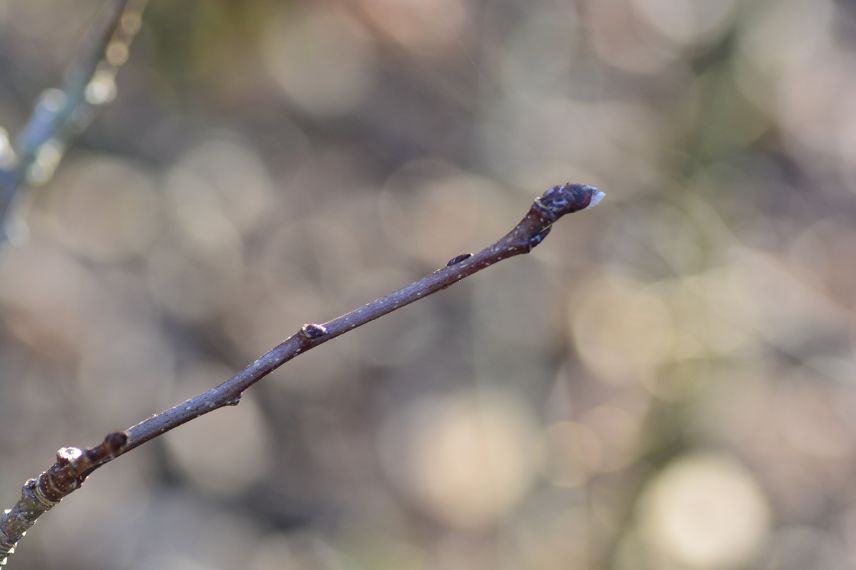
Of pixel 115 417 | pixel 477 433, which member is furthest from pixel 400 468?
pixel 115 417

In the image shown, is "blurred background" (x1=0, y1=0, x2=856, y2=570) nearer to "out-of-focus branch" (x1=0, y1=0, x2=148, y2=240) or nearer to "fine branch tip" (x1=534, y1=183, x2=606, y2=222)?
"out-of-focus branch" (x1=0, y1=0, x2=148, y2=240)

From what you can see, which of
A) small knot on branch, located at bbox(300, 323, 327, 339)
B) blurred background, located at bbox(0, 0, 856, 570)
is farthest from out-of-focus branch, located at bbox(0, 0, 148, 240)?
blurred background, located at bbox(0, 0, 856, 570)

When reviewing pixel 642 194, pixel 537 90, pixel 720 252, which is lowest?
pixel 720 252

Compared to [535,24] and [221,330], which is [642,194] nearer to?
[535,24]

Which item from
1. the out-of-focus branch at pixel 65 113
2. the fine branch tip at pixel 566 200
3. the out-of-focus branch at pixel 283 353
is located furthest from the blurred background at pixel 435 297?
the fine branch tip at pixel 566 200

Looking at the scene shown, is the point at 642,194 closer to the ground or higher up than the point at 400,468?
higher up

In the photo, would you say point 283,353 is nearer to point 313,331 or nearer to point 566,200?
point 313,331
